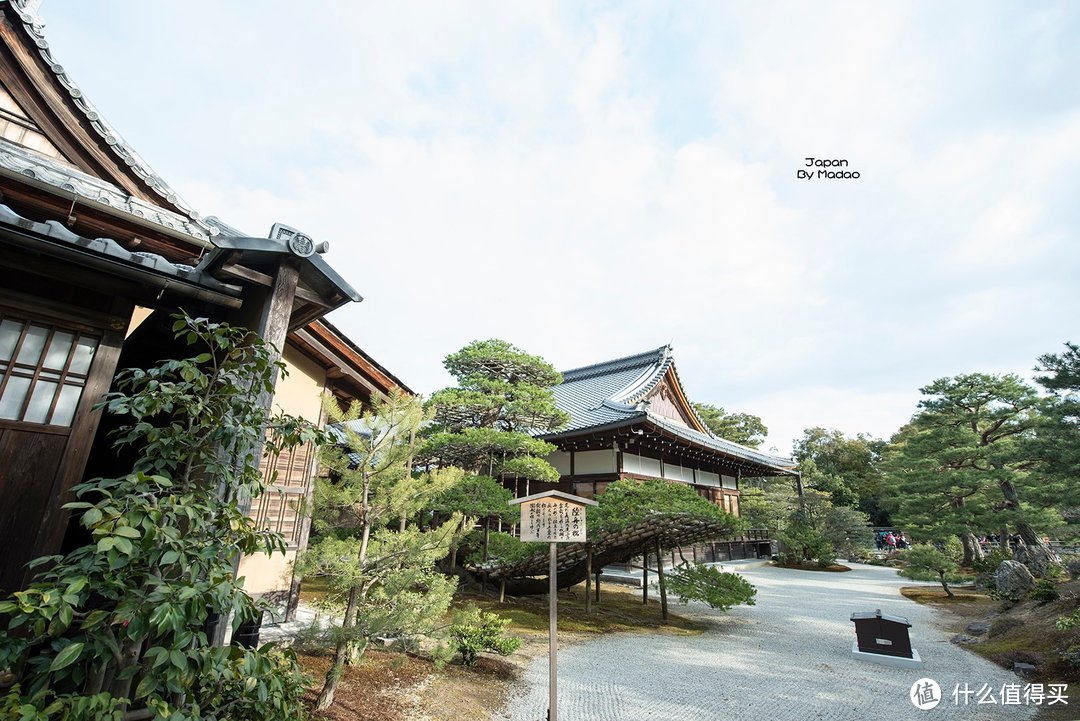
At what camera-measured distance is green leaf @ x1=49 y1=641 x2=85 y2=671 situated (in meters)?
1.66

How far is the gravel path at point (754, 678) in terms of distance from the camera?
5074 mm

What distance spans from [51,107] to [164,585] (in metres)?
6.64

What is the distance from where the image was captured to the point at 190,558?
1984 millimetres

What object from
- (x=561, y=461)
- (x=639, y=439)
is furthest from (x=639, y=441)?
(x=561, y=461)

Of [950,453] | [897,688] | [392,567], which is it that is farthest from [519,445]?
[950,453]

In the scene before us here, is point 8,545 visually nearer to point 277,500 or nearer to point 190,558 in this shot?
point 190,558

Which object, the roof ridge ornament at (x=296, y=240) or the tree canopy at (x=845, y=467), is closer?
the roof ridge ornament at (x=296, y=240)

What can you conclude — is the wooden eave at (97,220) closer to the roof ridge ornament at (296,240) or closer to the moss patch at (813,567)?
the roof ridge ornament at (296,240)

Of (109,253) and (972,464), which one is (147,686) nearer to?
(109,253)

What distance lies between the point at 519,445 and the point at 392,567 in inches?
223

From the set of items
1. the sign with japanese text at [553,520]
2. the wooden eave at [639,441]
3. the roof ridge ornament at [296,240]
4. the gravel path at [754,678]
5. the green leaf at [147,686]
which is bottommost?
the gravel path at [754,678]

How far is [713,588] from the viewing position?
29.0 ft

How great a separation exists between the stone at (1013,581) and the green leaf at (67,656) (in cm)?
1485

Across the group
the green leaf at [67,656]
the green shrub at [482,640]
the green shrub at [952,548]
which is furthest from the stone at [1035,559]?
the green leaf at [67,656]
